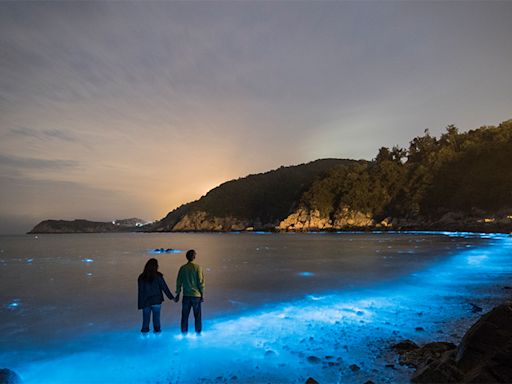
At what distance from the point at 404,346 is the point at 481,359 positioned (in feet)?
7.15

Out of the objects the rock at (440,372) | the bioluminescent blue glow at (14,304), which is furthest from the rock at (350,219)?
the rock at (440,372)

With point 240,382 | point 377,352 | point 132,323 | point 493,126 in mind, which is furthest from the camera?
point 493,126

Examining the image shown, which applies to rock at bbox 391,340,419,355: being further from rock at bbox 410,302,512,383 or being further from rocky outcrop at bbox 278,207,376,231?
rocky outcrop at bbox 278,207,376,231

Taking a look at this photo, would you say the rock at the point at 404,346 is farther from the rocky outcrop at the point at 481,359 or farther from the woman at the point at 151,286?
the woman at the point at 151,286

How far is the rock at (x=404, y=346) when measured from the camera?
21.8ft

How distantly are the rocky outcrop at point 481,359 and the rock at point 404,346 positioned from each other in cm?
99

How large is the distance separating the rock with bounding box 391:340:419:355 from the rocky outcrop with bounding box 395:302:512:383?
0.99 m

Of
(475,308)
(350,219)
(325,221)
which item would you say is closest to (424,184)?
(350,219)

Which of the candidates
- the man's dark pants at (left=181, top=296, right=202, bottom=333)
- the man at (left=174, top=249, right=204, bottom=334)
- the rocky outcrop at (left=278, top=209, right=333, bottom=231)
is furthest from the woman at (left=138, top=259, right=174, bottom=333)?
the rocky outcrop at (left=278, top=209, right=333, bottom=231)

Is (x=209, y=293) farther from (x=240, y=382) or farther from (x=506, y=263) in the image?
(x=506, y=263)

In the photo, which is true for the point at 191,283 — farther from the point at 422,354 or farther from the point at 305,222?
the point at 305,222

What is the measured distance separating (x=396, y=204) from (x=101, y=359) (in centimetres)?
13813

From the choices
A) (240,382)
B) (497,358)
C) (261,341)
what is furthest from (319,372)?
(497,358)

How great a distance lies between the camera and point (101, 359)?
7.02 m
